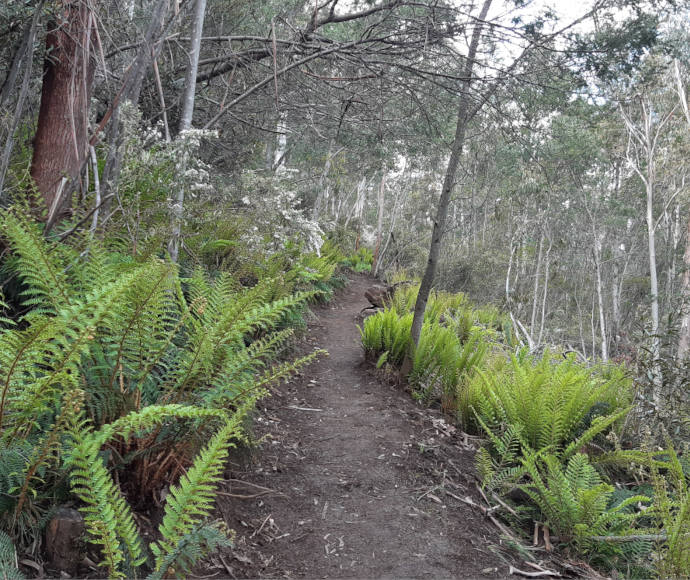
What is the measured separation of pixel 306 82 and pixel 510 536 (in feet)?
17.3

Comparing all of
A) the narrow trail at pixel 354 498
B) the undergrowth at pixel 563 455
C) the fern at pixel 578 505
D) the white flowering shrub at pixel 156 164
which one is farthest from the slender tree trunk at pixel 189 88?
the fern at pixel 578 505

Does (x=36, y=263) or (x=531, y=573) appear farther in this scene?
(x=531, y=573)

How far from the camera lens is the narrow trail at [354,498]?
7.09 feet

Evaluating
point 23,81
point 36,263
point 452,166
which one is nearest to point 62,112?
point 23,81

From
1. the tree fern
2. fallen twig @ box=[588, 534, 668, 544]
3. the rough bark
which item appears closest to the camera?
the tree fern

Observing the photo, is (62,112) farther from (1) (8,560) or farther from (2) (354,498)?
(2) (354,498)

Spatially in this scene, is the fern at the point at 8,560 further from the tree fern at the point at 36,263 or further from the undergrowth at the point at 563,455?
the undergrowth at the point at 563,455

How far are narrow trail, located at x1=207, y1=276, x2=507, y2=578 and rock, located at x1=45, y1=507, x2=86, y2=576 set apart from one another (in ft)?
1.74

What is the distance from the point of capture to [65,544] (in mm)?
1636

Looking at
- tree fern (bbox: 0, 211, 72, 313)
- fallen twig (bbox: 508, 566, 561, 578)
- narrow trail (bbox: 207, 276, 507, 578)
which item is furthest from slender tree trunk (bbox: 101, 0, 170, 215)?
fallen twig (bbox: 508, 566, 561, 578)

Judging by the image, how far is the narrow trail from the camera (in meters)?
2.16

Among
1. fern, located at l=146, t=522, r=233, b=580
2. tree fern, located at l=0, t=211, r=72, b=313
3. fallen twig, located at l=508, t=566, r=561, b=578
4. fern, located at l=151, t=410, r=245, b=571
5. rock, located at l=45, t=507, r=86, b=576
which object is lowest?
fallen twig, located at l=508, t=566, r=561, b=578

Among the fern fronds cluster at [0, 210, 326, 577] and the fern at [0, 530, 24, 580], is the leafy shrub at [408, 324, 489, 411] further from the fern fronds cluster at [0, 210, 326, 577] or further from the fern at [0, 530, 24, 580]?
the fern at [0, 530, 24, 580]

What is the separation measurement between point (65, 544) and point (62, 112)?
10.5ft
